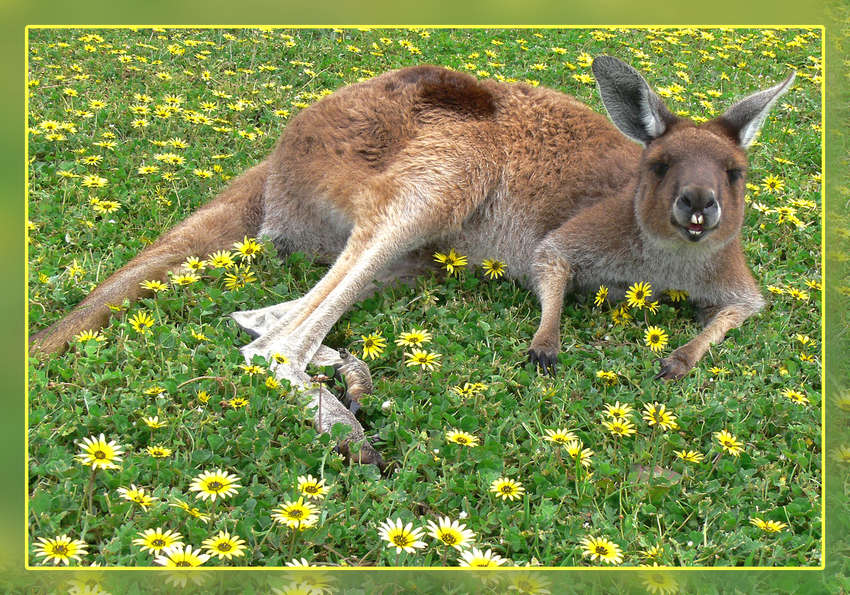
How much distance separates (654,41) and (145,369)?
425 centimetres

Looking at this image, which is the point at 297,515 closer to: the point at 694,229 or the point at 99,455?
the point at 99,455

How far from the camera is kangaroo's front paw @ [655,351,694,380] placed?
10.9 feet

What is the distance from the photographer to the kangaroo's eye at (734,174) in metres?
3.62

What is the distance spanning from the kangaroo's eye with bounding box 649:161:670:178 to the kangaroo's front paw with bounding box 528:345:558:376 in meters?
0.95

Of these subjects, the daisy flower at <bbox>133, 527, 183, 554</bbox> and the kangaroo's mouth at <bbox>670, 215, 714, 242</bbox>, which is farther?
the kangaroo's mouth at <bbox>670, 215, 714, 242</bbox>

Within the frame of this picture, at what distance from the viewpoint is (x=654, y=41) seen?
5.66m

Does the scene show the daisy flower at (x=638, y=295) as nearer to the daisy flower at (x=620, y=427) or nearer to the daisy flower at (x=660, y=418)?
the daisy flower at (x=660, y=418)

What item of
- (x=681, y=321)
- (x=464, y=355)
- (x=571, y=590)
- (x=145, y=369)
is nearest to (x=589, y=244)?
(x=681, y=321)

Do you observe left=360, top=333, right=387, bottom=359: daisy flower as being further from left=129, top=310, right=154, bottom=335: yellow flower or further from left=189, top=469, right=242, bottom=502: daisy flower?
left=189, top=469, right=242, bottom=502: daisy flower

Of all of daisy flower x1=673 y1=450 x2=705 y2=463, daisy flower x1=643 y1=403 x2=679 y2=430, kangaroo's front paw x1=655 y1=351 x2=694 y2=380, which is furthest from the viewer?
kangaroo's front paw x1=655 y1=351 x2=694 y2=380

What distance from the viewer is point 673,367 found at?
11.0 feet

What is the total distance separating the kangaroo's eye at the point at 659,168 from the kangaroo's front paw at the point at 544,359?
0.95 meters

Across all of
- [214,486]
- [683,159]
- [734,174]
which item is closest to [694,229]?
[683,159]

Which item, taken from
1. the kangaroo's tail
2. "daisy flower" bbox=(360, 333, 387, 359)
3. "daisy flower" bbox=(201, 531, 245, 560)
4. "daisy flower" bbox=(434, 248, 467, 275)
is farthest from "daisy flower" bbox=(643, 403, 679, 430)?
the kangaroo's tail
